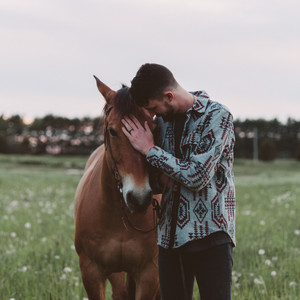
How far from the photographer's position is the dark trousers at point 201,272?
248cm

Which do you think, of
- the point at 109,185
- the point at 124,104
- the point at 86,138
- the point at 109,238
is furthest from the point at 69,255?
the point at 86,138

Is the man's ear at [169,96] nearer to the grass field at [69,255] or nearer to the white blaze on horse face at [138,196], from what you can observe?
the white blaze on horse face at [138,196]

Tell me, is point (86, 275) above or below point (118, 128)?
below

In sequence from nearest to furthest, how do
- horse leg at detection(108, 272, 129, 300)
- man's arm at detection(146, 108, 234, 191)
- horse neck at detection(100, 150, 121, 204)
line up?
man's arm at detection(146, 108, 234, 191), horse neck at detection(100, 150, 121, 204), horse leg at detection(108, 272, 129, 300)

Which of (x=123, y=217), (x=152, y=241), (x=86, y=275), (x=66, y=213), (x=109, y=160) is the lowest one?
(x=66, y=213)

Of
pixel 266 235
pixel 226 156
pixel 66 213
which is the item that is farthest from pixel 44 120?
pixel 226 156

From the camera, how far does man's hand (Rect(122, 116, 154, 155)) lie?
103 inches

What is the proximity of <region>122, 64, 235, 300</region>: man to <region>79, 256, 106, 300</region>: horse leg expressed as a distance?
Answer: 1.01 meters

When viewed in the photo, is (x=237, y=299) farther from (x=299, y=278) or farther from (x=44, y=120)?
(x=44, y=120)

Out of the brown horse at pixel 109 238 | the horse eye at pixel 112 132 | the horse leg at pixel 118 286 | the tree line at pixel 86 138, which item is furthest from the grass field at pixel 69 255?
the tree line at pixel 86 138

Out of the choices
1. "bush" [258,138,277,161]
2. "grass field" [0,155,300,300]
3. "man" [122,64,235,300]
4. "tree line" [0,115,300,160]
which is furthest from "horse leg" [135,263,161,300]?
"bush" [258,138,277,161]

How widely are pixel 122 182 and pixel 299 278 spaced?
2.91m

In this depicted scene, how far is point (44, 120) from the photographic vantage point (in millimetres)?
55000

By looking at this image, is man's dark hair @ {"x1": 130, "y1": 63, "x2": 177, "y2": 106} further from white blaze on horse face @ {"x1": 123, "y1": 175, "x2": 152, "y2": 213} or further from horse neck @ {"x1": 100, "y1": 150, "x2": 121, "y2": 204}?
horse neck @ {"x1": 100, "y1": 150, "x2": 121, "y2": 204}
